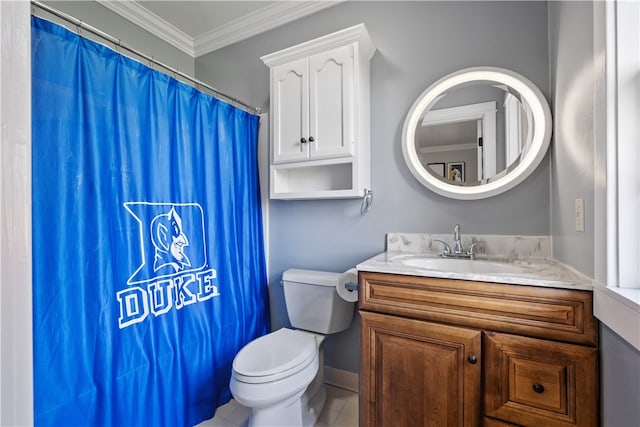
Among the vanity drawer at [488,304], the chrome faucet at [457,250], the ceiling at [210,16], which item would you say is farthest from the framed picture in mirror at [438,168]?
the ceiling at [210,16]

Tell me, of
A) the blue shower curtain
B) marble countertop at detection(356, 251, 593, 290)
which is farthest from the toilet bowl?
marble countertop at detection(356, 251, 593, 290)

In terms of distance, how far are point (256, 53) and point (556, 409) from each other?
105 inches

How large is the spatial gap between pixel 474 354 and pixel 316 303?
0.90 m

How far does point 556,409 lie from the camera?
94 cm

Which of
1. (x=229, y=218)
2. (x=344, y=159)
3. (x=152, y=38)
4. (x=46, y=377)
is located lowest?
(x=46, y=377)

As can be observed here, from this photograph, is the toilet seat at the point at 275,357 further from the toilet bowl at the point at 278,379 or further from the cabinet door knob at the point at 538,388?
the cabinet door knob at the point at 538,388

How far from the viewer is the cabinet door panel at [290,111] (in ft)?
5.71

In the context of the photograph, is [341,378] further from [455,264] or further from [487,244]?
[487,244]

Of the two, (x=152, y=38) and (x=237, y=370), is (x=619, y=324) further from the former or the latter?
(x=152, y=38)

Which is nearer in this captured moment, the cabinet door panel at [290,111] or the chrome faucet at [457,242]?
the chrome faucet at [457,242]

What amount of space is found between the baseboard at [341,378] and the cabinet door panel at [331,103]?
1.40 metres

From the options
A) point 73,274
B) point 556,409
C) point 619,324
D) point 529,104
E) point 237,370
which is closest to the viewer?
point 619,324

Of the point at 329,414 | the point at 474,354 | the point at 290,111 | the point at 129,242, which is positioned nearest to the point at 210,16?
the point at 290,111

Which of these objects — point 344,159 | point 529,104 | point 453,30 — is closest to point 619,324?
point 529,104
